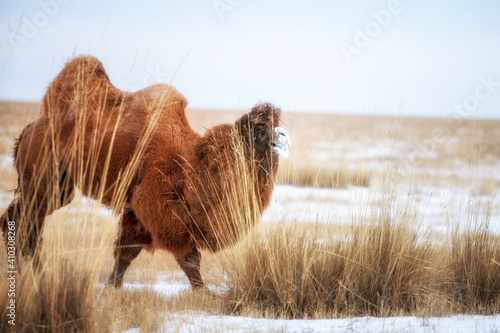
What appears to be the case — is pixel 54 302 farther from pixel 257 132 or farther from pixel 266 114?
pixel 266 114

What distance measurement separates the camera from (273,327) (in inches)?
130

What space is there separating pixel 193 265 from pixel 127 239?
0.80 metres

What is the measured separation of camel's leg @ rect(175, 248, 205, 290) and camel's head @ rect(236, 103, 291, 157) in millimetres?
1180

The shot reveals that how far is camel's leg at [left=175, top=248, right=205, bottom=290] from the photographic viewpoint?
4.42 meters

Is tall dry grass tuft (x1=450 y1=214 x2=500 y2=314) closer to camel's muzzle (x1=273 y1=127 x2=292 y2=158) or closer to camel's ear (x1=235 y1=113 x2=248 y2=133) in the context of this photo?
camel's muzzle (x1=273 y1=127 x2=292 y2=158)

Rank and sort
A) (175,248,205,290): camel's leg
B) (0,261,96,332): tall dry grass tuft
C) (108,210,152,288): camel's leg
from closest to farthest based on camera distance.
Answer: (0,261,96,332): tall dry grass tuft → (175,248,205,290): camel's leg → (108,210,152,288): camel's leg

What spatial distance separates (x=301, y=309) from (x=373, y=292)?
679 mm

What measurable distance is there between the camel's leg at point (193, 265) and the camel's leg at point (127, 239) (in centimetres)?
50

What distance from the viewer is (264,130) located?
4.22 m

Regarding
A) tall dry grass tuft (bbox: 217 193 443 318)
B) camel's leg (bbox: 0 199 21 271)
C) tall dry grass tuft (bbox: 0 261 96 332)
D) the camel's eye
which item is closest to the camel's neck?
the camel's eye

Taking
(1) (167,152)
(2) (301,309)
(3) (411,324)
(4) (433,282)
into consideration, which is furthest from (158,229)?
(4) (433,282)

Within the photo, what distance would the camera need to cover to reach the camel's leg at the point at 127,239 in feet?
15.5

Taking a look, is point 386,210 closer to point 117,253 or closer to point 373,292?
point 373,292

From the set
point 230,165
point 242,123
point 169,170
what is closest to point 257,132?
point 242,123
